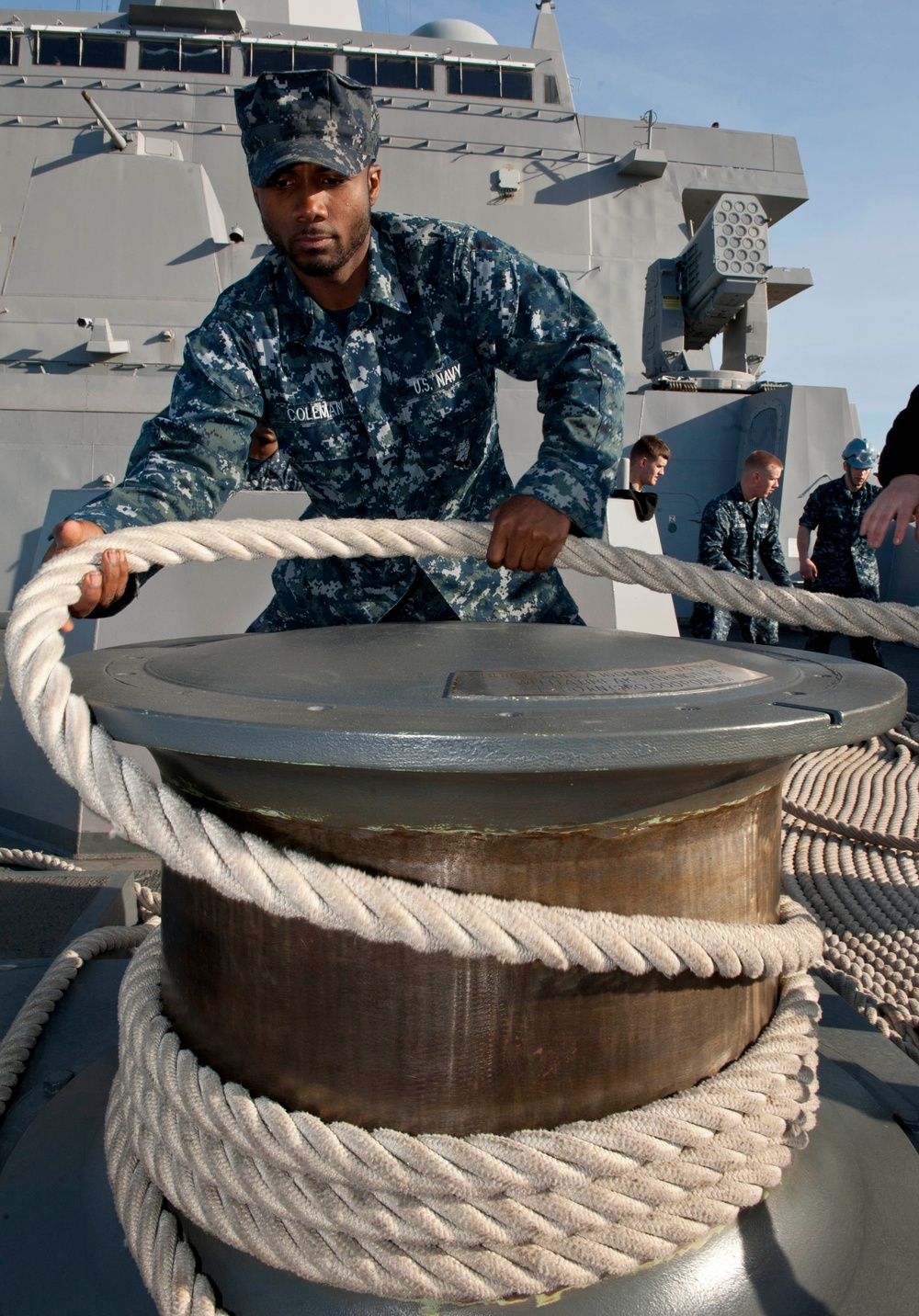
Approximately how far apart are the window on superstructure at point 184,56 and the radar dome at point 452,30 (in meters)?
2.56

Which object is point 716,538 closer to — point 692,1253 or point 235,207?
point 692,1253

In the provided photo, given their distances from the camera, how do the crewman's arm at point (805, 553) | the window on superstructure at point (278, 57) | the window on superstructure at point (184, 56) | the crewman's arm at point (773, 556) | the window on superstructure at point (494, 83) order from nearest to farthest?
1. the crewman's arm at point (773, 556)
2. the crewman's arm at point (805, 553)
3. the window on superstructure at point (184, 56)
4. the window on superstructure at point (278, 57)
5. the window on superstructure at point (494, 83)

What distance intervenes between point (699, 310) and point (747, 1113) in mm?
8697

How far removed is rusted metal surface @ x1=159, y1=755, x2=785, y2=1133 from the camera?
0.69 meters

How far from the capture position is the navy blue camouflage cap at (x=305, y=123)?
1316 mm

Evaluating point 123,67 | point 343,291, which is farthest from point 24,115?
point 343,291

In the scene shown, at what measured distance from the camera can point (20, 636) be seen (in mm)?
785

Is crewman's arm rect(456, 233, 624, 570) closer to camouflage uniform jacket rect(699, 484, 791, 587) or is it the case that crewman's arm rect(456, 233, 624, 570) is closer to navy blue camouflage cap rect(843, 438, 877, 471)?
camouflage uniform jacket rect(699, 484, 791, 587)

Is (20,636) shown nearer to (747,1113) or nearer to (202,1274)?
(202,1274)

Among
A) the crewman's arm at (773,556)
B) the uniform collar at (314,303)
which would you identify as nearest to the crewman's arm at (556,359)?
the uniform collar at (314,303)

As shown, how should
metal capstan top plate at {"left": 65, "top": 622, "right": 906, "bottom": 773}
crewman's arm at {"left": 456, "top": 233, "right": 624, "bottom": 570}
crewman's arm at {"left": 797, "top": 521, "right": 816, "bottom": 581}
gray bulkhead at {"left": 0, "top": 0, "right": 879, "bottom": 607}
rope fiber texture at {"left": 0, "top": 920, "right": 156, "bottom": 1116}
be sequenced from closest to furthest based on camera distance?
metal capstan top plate at {"left": 65, "top": 622, "right": 906, "bottom": 773} → rope fiber texture at {"left": 0, "top": 920, "right": 156, "bottom": 1116} → crewman's arm at {"left": 456, "top": 233, "right": 624, "bottom": 570} → crewman's arm at {"left": 797, "top": 521, "right": 816, "bottom": 581} → gray bulkhead at {"left": 0, "top": 0, "right": 879, "bottom": 607}

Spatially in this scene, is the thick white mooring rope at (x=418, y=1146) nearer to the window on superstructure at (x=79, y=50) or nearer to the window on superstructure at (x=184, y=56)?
the window on superstructure at (x=184, y=56)

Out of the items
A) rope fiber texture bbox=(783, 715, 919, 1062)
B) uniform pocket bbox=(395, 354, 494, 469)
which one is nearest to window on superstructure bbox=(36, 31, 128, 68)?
uniform pocket bbox=(395, 354, 494, 469)

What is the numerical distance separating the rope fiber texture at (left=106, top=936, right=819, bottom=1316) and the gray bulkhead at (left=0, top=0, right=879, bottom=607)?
18.8ft
